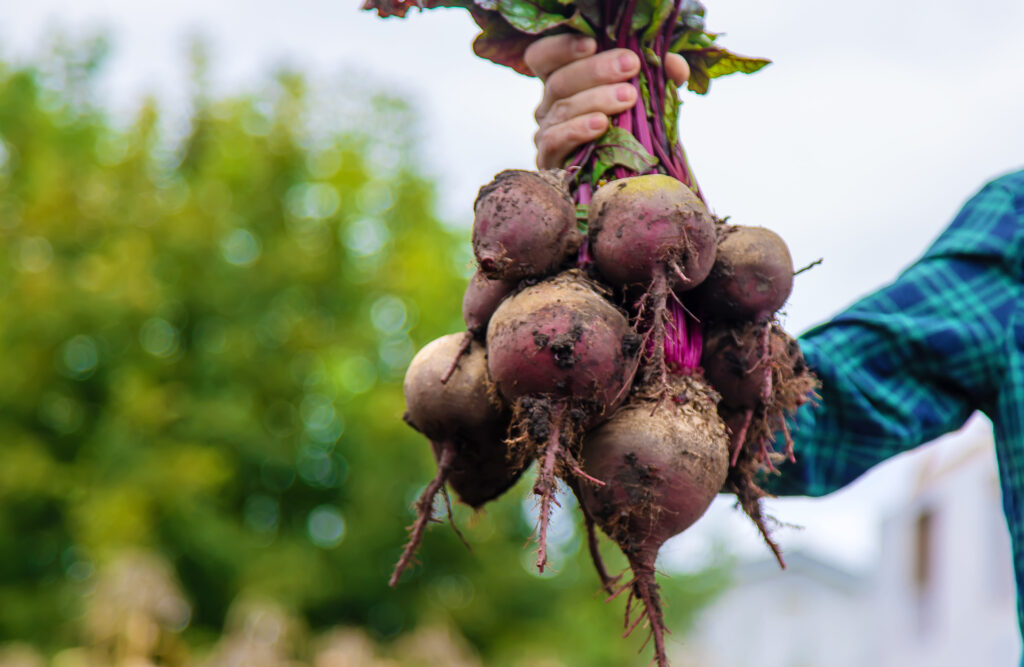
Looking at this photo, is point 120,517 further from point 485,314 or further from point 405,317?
point 485,314

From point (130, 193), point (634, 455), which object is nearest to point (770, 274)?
point (634, 455)

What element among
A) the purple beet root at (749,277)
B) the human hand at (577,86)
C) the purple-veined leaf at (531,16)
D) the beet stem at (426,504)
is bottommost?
the beet stem at (426,504)

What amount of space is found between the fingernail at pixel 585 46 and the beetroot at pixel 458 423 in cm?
51

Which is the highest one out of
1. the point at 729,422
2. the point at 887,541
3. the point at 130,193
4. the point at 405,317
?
the point at 729,422

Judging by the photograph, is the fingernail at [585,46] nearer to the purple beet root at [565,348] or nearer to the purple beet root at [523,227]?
the purple beet root at [523,227]

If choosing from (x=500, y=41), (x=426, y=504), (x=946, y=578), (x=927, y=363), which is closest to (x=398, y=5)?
(x=500, y=41)

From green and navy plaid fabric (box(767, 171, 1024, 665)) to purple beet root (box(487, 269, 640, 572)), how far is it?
2.42 feet

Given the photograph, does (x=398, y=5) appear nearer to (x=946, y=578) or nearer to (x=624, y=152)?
(x=624, y=152)

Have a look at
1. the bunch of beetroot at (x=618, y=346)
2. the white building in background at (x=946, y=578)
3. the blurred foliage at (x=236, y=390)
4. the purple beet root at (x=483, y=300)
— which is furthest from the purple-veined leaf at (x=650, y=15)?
the blurred foliage at (x=236, y=390)

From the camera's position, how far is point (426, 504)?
1.52 m

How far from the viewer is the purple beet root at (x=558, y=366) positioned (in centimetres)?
130

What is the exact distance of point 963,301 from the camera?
2.00m

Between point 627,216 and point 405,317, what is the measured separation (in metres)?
12.4

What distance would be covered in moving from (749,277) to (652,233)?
182 mm
